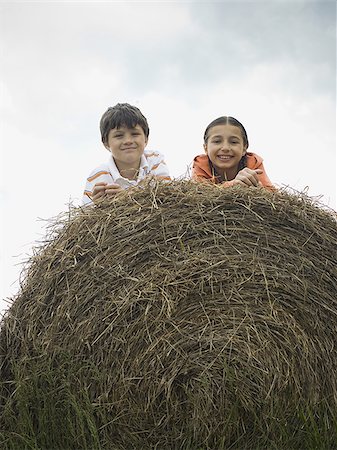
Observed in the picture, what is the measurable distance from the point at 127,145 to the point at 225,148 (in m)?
0.65

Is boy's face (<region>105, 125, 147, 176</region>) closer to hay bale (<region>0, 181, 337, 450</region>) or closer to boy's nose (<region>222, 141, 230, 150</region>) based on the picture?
boy's nose (<region>222, 141, 230, 150</region>)

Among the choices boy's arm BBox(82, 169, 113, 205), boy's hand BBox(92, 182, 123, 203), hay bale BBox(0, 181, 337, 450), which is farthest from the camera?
boy's arm BBox(82, 169, 113, 205)

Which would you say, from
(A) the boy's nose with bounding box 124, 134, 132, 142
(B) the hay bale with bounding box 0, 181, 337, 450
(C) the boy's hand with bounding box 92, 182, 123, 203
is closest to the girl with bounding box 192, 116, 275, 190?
(A) the boy's nose with bounding box 124, 134, 132, 142

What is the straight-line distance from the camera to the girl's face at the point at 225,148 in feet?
13.7

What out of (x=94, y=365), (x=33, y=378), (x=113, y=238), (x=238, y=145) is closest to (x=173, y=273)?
(x=113, y=238)

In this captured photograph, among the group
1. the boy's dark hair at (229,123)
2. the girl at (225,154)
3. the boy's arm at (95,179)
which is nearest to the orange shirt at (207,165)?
the girl at (225,154)

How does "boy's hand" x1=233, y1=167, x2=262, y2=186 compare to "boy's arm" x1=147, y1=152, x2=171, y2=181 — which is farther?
"boy's arm" x1=147, y1=152, x2=171, y2=181

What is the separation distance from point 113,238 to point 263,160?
1.50 meters

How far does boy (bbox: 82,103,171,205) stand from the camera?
416cm

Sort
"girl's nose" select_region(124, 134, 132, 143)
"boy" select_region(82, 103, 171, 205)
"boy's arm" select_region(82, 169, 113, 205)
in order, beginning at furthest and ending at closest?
1. "girl's nose" select_region(124, 134, 132, 143)
2. "boy" select_region(82, 103, 171, 205)
3. "boy's arm" select_region(82, 169, 113, 205)

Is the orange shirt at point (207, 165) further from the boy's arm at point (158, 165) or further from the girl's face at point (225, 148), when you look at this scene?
the boy's arm at point (158, 165)

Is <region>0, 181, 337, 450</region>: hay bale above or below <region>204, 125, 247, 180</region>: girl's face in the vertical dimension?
below

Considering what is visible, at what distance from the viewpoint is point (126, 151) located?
167 inches

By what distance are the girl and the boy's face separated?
0.38 metres
